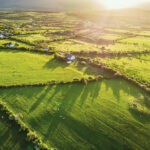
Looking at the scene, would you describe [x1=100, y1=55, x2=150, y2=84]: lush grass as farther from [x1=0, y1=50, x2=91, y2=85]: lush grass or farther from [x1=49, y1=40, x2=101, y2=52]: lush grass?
[x1=0, y1=50, x2=91, y2=85]: lush grass

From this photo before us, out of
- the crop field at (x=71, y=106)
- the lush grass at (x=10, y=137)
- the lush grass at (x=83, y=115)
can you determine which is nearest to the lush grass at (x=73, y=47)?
the crop field at (x=71, y=106)

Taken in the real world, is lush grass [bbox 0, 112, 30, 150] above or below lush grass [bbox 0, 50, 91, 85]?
below

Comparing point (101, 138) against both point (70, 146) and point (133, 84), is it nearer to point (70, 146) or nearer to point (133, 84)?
point (70, 146)

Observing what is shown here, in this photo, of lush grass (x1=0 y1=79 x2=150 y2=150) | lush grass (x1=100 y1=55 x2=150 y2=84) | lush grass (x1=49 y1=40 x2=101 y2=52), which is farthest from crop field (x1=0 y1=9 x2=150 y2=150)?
lush grass (x1=49 y1=40 x2=101 y2=52)

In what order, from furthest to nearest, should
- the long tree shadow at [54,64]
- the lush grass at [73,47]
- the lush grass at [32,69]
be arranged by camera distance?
1. the lush grass at [73,47]
2. the long tree shadow at [54,64]
3. the lush grass at [32,69]

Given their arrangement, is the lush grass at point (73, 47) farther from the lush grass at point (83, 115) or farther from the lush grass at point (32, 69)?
the lush grass at point (83, 115)

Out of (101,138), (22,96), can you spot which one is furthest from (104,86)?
(22,96)

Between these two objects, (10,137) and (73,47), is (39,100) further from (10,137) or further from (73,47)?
(73,47)
